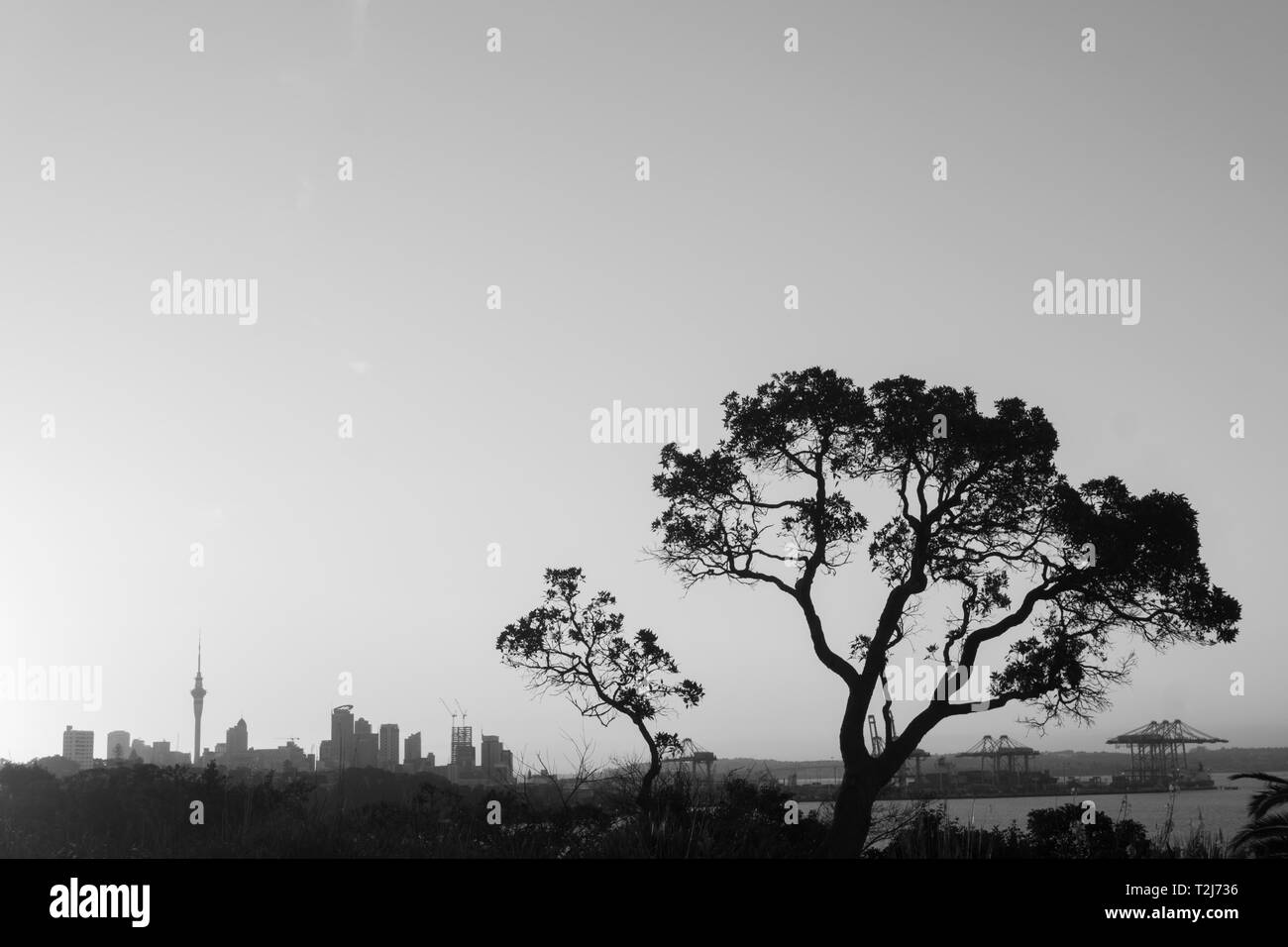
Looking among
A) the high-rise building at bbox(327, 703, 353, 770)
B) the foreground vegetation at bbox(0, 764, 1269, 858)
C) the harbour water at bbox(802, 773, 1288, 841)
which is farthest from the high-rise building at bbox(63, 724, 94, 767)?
the harbour water at bbox(802, 773, 1288, 841)

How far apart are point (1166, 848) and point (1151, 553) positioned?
9.33 m

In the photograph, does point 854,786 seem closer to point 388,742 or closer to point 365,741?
point 365,741

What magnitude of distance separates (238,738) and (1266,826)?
137 m

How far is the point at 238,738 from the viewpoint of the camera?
134 meters

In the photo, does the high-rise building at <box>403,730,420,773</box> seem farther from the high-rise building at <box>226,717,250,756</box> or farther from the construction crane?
the high-rise building at <box>226,717,250,756</box>

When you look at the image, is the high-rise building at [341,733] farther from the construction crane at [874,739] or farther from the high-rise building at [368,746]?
the construction crane at [874,739]

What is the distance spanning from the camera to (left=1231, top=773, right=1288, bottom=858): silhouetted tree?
54.2 ft

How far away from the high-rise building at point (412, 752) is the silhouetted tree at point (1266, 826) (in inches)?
2006

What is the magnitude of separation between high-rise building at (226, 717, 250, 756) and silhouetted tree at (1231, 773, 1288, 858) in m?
126

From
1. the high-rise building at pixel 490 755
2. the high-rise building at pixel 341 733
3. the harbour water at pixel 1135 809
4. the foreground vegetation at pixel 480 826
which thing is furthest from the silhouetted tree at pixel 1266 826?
the high-rise building at pixel 341 733

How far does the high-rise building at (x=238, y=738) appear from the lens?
12762 centimetres

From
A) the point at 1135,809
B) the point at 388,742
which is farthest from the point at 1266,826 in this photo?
the point at 388,742
